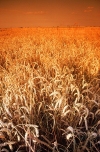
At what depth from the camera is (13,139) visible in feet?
5.76

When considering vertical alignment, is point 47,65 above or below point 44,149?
above

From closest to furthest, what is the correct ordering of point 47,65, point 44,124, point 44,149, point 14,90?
point 44,149, point 44,124, point 14,90, point 47,65

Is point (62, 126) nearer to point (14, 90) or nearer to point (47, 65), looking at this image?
point (14, 90)

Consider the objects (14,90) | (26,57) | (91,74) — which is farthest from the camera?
(26,57)

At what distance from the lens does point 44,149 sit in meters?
1.69

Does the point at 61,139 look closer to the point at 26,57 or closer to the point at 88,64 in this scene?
the point at 88,64

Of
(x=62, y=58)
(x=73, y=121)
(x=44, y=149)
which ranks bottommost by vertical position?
(x=44, y=149)

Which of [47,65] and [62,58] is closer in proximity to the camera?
[47,65]

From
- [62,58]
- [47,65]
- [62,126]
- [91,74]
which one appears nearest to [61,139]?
[62,126]

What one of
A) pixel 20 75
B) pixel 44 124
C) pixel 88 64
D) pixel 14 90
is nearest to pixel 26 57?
pixel 88 64

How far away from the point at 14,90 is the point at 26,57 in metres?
2.27

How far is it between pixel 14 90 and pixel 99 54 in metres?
2.81

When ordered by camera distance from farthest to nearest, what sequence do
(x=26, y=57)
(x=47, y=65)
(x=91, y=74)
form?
1. (x=26, y=57)
2. (x=47, y=65)
3. (x=91, y=74)

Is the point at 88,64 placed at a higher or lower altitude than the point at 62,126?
higher
